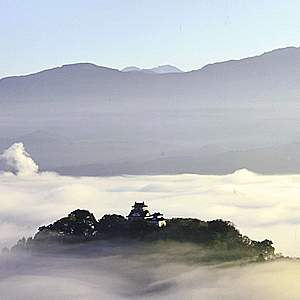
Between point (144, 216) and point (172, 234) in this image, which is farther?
point (144, 216)

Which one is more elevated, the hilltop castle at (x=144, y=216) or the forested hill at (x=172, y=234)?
the hilltop castle at (x=144, y=216)

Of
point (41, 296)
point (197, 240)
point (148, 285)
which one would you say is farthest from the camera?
point (41, 296)

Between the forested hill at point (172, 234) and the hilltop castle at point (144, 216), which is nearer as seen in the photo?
the forested hill at point (172, 234)

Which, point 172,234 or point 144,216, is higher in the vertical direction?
point 144,216

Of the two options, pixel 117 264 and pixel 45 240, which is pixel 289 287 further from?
pixel 45 240

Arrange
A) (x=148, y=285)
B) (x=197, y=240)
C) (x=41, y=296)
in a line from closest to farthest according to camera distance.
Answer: (x=197, y=240) → (x=148, y=285) → (x=41, y=296)

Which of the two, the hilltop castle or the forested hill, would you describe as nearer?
the forested hill

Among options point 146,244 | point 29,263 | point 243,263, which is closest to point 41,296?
point 29,263

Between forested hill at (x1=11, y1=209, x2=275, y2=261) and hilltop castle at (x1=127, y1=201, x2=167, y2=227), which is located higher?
hilltop castle at (x1=127, y1=201, x2=167, y2=227)
